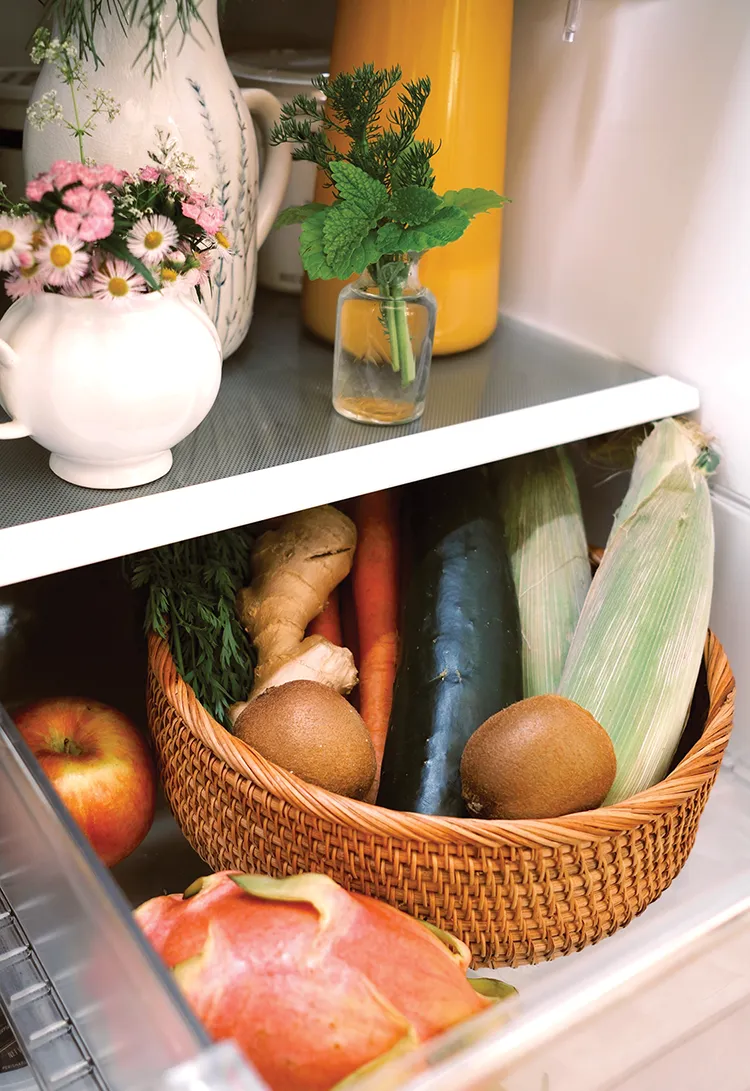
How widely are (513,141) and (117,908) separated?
32.0 inches

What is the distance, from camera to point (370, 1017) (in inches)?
16.4

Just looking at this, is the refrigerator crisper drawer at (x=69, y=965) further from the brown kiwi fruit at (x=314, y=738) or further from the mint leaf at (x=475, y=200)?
the mint leaf at (x=475, y=200)

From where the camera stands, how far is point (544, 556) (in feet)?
2.78

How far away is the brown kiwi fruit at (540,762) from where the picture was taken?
23.3 inches

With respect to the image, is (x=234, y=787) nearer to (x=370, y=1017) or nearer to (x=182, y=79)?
(x=370, y=1017)

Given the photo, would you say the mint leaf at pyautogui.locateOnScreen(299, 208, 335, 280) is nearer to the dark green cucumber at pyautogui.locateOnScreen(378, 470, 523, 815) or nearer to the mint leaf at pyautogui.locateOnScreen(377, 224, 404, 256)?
the mint leaf at pyautogui.locateOnScreen(377, 224, 404, 256)

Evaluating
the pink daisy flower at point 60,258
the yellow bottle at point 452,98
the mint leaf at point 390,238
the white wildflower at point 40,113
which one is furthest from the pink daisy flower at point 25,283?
the yellow bottle at point 452,98

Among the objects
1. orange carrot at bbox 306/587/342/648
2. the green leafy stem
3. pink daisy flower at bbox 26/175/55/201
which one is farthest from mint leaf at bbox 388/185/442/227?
orange carrot at bbox 306/587/342/648

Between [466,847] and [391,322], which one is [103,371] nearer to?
[391,322]

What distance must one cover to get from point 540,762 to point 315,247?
0.37 meters

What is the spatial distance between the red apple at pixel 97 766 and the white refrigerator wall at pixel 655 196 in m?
0.52

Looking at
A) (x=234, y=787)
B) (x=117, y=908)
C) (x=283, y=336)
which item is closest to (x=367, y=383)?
(x=283, y=336)

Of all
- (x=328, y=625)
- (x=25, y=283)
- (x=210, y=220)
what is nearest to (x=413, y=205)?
(x=210, y=220)

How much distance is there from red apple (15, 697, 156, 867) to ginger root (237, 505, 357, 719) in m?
0.09
